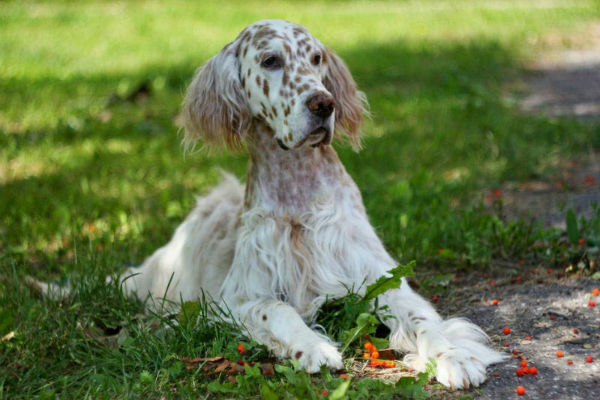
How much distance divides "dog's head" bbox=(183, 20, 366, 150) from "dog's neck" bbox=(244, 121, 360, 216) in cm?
10

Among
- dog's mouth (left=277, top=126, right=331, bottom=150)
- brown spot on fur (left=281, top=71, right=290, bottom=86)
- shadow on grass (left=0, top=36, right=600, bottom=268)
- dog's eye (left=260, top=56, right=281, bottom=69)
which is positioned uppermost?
dog's eye (left=260, top=56, right=281, bottom=69)

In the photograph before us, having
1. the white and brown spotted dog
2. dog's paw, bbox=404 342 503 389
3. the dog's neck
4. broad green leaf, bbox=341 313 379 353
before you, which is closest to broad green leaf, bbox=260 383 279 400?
the white and brown spotted dog

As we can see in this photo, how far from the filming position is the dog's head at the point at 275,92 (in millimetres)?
3293

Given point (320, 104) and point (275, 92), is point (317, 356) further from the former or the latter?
point (275, 92)

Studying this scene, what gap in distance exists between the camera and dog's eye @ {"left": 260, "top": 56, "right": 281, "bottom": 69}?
A: 134 inches

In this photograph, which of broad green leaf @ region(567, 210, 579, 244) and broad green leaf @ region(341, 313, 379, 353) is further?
broad green leaf @ region(567, 210, 579, 244)

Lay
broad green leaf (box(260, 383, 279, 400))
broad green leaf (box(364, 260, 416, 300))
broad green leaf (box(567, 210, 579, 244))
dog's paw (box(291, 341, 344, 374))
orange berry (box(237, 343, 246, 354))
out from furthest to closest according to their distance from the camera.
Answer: broad green leaf (box(567, 210, 579, 244))
broad green leaf (box(364, 260, 416, 300))
orange berry (box(237, 343, 246, 354))
dog's paw (box(291, 341, 344, 374))
broad green leaf (box(260, 383, 279, 400))

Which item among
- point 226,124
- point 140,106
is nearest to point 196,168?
point 140,106

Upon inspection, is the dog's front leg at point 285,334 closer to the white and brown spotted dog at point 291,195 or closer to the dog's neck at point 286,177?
the white and brown spotted dog at point 291,195

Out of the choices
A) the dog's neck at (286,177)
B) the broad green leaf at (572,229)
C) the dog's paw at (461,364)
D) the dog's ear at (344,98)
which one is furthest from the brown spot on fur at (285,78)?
the broad green leaf at (572,229)

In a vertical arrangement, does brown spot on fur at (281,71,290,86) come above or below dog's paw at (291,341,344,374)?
above

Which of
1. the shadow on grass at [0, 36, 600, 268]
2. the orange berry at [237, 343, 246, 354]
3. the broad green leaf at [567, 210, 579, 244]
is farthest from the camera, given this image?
the shadow on grass at [0, 36, 600, 268]

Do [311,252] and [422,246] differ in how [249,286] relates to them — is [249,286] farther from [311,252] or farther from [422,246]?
[422,246]

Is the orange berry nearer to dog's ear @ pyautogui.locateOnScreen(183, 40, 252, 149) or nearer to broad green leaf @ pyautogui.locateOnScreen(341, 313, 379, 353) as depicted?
broad green leaf @ pyautogui.locateOnScreen(341, 313, 379, 353)
